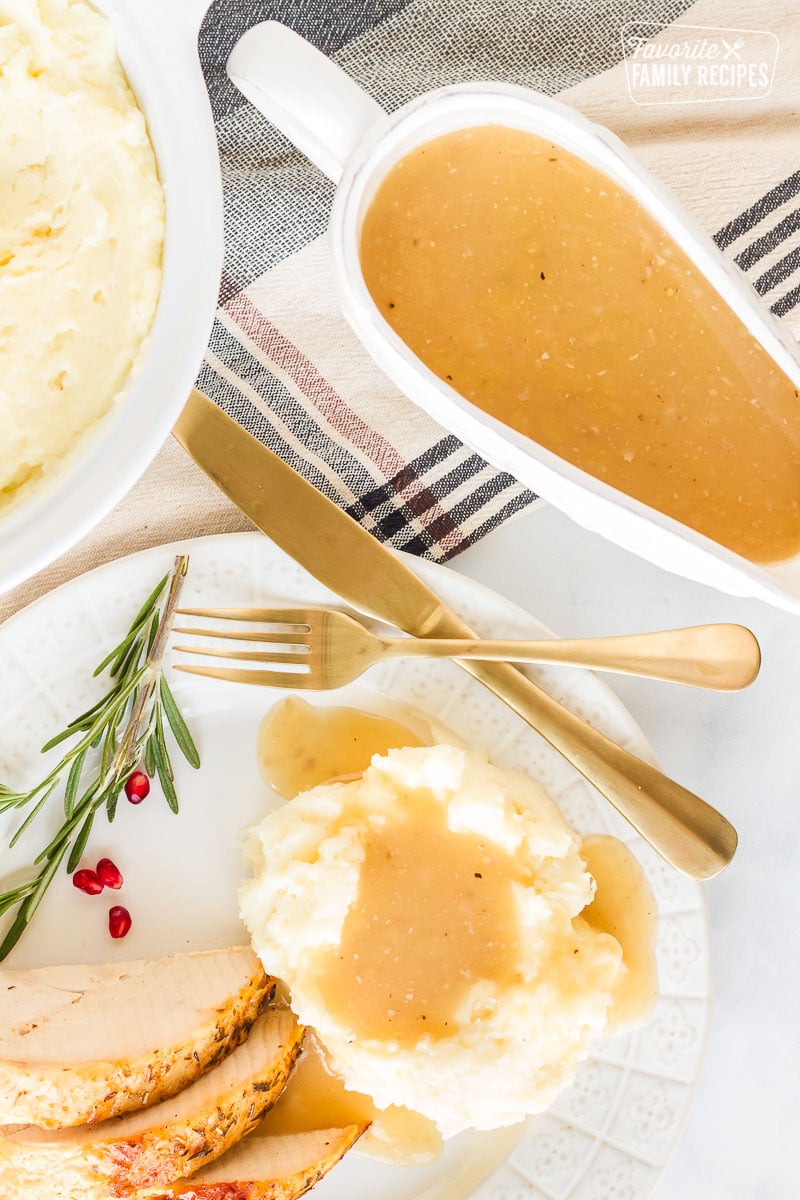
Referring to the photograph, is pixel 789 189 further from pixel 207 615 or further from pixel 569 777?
pixel 207 615

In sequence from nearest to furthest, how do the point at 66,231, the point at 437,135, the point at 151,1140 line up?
the point at 66,231 → the point at 437,135 → the point at 151,1140

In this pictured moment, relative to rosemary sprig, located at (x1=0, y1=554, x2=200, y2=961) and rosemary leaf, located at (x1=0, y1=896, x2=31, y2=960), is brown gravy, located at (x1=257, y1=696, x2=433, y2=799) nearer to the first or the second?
rosemary sprig, located at (x1=0, y1=554, x2=200, y2=961)

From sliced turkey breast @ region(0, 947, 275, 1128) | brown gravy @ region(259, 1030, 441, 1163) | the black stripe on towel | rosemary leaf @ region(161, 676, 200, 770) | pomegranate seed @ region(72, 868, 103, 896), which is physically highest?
the black stripe on towel

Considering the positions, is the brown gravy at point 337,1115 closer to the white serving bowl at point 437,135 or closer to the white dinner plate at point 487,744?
the white dinner plate at point 487,744

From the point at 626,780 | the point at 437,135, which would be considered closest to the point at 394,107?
the point at 437,135

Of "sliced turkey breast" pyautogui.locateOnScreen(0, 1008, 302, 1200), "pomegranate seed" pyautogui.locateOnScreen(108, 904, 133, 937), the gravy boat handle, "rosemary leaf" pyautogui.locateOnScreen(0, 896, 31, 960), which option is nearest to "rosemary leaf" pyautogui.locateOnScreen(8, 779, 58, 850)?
"rosemary leaf" pyautogui.locateOnScreen(0, 896, 31, 960)

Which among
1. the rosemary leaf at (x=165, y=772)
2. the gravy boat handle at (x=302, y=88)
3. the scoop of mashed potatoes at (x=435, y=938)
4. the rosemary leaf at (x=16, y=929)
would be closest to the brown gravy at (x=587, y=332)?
the gravy boat handle at (x=302, y=88)

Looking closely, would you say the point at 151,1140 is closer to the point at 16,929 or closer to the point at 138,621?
the point at 16,929
